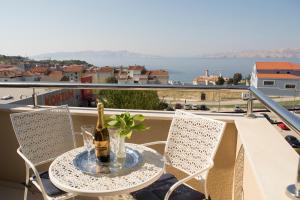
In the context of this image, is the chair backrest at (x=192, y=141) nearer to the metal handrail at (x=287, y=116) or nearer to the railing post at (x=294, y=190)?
the metal handrail at (x=287, y=116)

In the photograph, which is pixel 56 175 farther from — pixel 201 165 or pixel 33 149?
pixel 201 165

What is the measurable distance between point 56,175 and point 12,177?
1.86 metres

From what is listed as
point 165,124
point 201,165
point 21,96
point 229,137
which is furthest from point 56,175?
point 21,96

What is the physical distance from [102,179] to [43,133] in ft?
3.60

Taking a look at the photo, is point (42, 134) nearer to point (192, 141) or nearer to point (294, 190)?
point (192, 141)

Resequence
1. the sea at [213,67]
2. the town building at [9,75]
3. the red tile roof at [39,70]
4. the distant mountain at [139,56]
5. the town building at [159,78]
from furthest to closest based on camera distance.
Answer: the distant mountain at [139,56] → the red tile roof at [39,70] → the sea at [213,67] → the town building at [9,75] → the town building at [159,78]

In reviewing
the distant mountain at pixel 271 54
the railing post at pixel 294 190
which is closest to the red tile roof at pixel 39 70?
the railing post at pixel 294 190

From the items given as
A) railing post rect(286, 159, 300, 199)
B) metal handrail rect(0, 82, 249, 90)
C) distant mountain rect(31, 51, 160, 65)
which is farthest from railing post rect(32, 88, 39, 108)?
distant mountain rect(31, 51, 160, 65)

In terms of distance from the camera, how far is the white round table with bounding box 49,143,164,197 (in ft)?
4.60

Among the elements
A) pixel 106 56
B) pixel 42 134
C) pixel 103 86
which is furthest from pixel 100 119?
pixel 106 56

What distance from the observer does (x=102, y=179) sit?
151 cm

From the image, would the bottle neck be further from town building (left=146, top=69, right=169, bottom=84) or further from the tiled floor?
town building (left=146, top=69, right=169, bottom=84)

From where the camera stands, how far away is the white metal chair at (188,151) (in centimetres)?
190

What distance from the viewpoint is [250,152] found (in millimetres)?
1704
